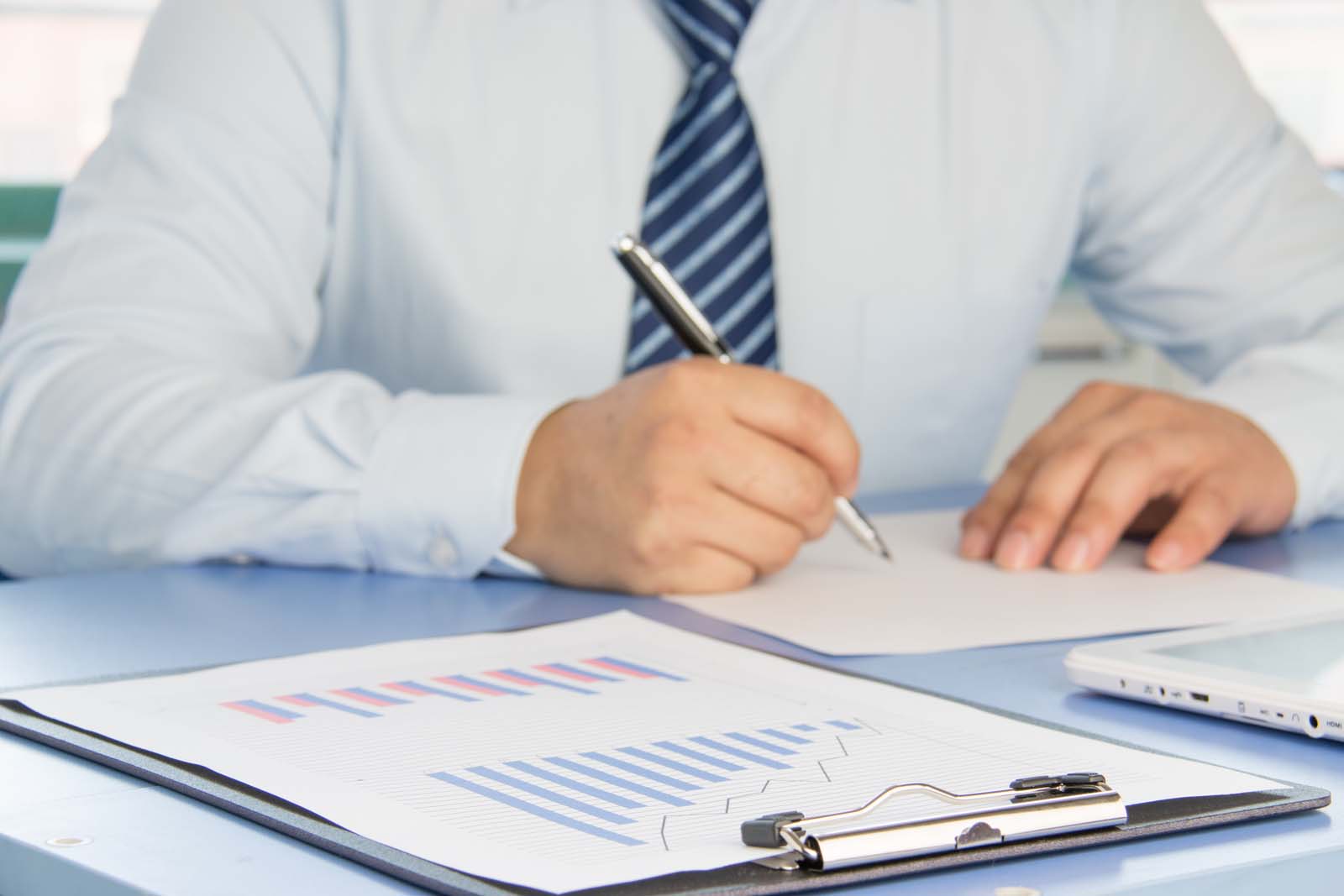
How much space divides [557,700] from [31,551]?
0.60 metres

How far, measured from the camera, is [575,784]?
19.1 inches

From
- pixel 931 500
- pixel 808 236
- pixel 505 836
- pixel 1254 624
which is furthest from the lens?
pixel 808 236

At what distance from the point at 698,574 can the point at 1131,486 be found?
28 cm

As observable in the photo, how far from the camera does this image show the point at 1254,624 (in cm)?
69

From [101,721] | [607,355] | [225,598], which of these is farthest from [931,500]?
[101,721]

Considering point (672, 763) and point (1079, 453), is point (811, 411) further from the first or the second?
point (672, 763)

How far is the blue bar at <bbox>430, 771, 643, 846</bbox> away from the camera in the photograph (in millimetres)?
434

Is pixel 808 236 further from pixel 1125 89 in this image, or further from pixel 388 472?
pixel 388 472

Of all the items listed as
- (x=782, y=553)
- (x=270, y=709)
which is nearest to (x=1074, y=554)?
(x=782, y=553)

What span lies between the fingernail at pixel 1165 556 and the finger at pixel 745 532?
0.21m

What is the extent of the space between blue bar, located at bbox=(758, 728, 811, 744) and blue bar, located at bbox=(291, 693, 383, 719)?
0.46 ft

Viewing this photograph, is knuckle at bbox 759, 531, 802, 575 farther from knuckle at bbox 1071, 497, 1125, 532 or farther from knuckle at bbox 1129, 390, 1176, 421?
knuckle at bbox 1129, 390, 1176, 421

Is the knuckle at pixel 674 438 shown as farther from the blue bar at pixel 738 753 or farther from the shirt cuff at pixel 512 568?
the blue bar at pixel 738 753

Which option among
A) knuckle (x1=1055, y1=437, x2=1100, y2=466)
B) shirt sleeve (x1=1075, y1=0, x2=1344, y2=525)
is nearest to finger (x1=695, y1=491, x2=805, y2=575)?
knuckle (x1=1055, y1=437, x2=1100, y2=466)
